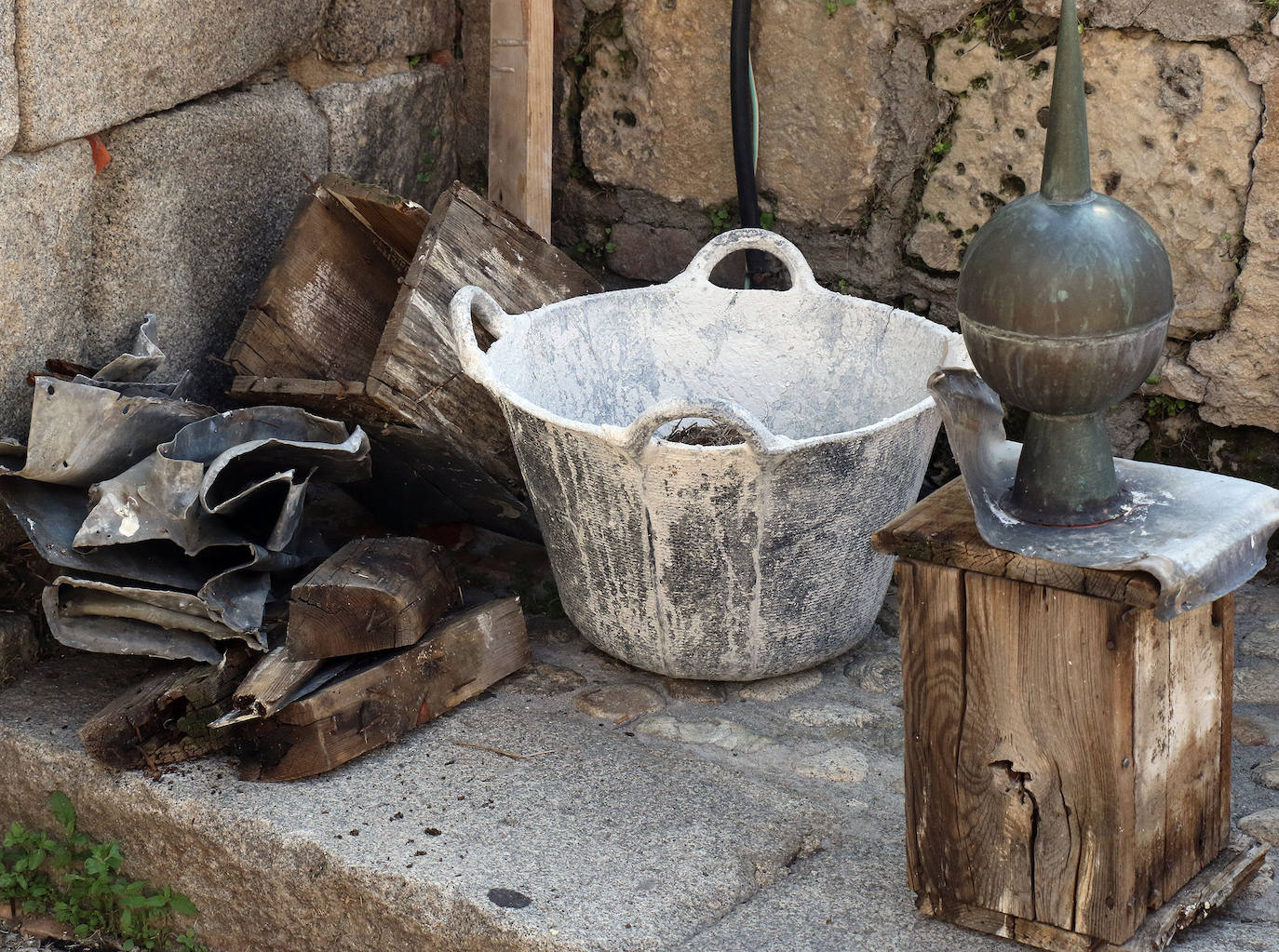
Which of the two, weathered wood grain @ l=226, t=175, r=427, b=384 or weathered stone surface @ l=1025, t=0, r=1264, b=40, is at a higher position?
weathered stone surface @ l=1025, t=0, r=1264, b=40

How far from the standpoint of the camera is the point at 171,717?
2.28 metres

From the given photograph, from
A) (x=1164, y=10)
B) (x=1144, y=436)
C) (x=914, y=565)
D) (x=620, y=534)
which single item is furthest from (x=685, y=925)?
(x=1164, y=10)

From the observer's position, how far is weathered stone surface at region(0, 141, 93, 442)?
234cm

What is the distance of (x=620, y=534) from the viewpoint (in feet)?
7.78

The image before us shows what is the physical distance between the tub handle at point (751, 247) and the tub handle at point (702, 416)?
2.23ft

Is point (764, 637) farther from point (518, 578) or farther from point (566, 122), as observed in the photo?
point (566, 122)

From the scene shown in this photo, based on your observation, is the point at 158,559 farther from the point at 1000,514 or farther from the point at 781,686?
the point at 1000,514

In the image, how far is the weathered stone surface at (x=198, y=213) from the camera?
256 centimetres

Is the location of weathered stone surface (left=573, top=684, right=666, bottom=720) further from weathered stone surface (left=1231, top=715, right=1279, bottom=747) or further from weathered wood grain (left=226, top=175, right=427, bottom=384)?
weathered stone surface (left=1231, top=715, right=1279, bottom=747)

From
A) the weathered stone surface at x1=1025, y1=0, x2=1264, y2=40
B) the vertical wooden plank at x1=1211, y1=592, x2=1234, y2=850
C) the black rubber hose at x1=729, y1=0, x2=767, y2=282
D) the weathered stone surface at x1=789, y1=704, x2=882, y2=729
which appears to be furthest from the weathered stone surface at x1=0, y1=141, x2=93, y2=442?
the vertical wooden plank at x1=1211, y1=592, x2=1234, y2=850

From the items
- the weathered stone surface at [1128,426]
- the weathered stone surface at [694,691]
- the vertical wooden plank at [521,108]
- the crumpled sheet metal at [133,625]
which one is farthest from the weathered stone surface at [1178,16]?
the crumpled sheet metal at [133,625]

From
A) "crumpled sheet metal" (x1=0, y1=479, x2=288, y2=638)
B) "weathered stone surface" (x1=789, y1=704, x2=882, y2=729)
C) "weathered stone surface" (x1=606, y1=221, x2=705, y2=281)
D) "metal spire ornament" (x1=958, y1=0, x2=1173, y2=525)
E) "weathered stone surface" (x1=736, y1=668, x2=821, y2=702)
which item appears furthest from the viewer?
"weathered stone surface" (x1=606, y1=221, x2=705, y2=281)

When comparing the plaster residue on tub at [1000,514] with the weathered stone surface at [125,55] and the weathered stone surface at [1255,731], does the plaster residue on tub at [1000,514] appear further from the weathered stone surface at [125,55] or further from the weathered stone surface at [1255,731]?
the weathered stone surface at [125,55]

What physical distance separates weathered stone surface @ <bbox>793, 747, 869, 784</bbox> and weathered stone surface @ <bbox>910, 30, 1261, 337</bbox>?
45.6 inches
